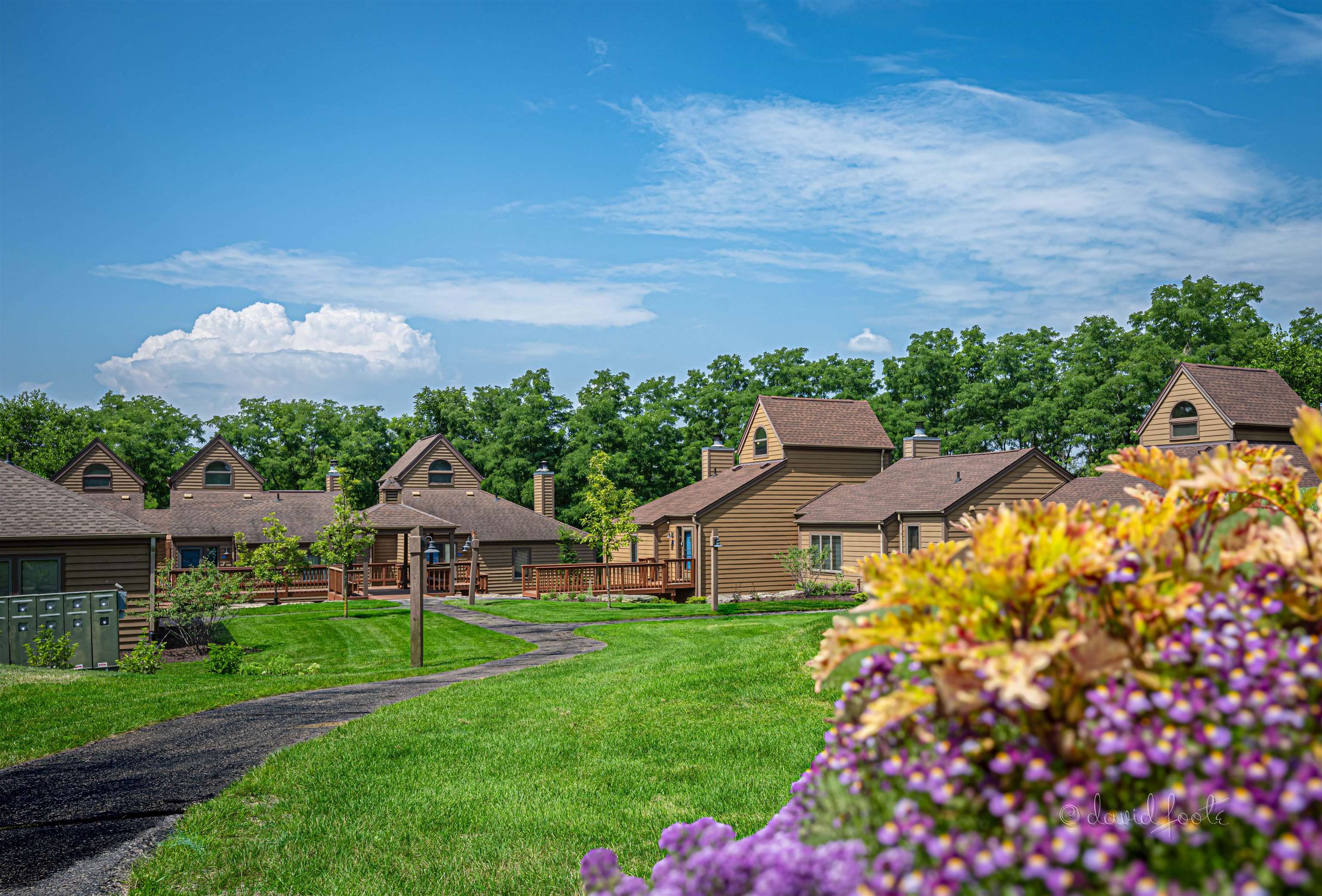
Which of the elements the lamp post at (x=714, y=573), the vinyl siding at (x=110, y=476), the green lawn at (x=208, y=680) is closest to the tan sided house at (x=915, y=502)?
the lamp post at (x=714, y=573)

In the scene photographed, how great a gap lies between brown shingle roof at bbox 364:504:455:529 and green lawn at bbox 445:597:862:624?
9.15 m

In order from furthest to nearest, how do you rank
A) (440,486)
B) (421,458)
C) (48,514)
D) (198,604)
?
(440,486) < (421,458) < (198,604) < (48,514)

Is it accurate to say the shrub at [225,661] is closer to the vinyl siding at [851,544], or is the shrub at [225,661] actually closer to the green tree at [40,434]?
the vinyl siding at [851,544]

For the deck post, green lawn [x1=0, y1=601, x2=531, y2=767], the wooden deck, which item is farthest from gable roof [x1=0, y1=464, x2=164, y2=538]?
the wooden deck

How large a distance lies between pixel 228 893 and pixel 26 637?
46.8 ft

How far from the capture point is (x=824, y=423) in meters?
38.4

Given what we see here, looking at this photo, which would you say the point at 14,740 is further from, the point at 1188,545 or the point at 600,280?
the point at 600,280

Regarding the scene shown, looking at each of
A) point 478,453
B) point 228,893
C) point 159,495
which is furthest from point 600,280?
point 159,495

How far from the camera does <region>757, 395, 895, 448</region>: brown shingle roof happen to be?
37188 mm

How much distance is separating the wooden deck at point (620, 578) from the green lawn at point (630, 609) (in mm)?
2338

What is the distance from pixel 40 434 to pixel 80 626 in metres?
64.5

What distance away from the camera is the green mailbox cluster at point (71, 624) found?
16281 mm

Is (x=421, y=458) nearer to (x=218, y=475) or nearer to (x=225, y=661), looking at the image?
(x=218, y=475)

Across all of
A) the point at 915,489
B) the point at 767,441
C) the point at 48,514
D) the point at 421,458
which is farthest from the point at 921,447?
the point at 48,514
